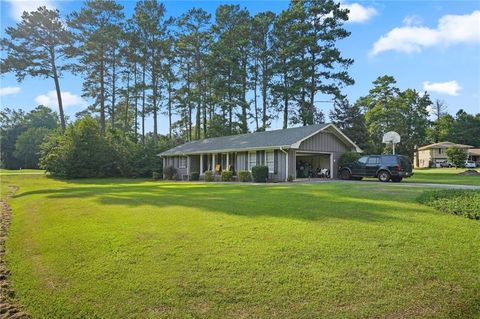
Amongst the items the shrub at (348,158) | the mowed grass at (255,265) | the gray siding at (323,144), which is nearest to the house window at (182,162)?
the gray siding at (323,144)

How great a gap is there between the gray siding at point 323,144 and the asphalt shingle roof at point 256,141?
57cm

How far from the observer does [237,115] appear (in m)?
38.5

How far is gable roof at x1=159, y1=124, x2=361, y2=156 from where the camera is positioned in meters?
21.3

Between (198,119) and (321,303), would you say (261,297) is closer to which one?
(321,303)

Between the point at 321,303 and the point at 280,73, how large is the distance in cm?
3511

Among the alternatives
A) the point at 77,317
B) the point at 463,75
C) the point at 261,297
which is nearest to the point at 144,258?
the point at 77,317

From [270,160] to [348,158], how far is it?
5.25 metres

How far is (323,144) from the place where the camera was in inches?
883

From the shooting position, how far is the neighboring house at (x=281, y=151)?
69.6ft

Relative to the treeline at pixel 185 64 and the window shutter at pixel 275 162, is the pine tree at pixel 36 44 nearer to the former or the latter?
the treeline at pixel 185 64

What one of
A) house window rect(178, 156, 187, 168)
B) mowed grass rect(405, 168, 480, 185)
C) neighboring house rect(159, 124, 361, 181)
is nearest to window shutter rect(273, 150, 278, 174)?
neighboring house rect(159, 124, 361, 181)

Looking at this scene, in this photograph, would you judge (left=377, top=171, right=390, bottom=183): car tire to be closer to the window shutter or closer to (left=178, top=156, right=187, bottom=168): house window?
the window shutter

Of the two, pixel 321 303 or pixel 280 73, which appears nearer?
pixel 321 303

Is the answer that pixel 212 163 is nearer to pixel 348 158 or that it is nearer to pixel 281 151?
pixel 281 151
